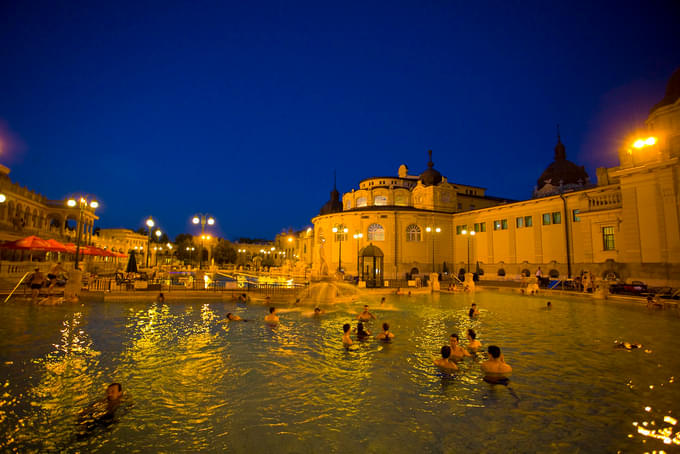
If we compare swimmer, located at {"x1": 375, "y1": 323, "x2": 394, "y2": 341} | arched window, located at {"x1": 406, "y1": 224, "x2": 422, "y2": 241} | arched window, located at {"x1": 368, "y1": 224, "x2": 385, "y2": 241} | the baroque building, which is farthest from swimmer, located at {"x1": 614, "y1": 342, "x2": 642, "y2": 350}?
arched window, located at {"x1": 406, "y1": 224, "x2": 422, "y2": 241}

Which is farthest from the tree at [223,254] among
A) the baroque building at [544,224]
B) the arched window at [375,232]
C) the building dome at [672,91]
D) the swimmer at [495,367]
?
the swimmer at [495,367]

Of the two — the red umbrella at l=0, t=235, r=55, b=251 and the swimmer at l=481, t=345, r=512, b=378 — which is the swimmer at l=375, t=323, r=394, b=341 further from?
the red umbrella at l=0, t=235, r=55, b=251

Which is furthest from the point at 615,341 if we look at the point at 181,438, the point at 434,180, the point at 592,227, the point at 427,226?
the point at 434,180

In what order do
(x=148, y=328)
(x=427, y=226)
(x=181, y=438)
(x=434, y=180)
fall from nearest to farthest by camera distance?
(x=181, y=438), (x=148, y=328), (x=427, y=226), (x=434, y=180)

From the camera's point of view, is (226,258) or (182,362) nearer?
(182,362)

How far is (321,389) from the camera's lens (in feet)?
23.0

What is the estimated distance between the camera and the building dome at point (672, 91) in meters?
26.2

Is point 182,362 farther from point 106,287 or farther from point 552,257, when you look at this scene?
point 552,257

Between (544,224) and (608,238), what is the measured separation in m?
7.25

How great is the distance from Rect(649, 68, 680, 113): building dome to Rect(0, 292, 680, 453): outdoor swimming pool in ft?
75.4

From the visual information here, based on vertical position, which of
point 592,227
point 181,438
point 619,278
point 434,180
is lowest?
point 181,438

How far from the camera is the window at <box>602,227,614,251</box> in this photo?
2906 cm

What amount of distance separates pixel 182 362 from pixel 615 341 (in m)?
13.3

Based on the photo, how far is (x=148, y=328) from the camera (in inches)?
488
